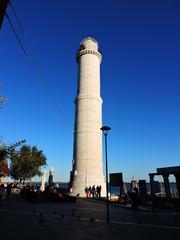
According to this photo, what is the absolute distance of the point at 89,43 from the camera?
4988 centimetres

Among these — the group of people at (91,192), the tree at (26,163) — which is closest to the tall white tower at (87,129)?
the group of people at (91,192)

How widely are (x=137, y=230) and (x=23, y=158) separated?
4749 cm

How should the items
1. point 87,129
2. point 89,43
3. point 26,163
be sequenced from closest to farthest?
point 87,129, point 89,43, point 26,163

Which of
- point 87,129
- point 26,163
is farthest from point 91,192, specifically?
point 26,163

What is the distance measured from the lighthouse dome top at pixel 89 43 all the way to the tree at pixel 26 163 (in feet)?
92.7

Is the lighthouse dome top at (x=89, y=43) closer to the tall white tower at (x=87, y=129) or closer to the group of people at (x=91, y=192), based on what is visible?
the tall white tower at (x=87, y=129)

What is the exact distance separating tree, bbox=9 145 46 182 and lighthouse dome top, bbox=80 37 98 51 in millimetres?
28253

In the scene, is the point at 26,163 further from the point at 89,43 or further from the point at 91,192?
the point at 89,43

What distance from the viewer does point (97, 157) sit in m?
41.3

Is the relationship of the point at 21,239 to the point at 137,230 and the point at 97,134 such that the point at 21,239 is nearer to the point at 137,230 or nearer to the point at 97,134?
the point at 137,230

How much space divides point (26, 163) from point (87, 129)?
817 inches

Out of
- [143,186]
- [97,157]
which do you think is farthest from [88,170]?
[143,186]

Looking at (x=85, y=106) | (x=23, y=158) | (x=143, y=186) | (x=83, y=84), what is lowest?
(x=143, y=186)

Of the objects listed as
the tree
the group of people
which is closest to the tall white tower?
the group of people
